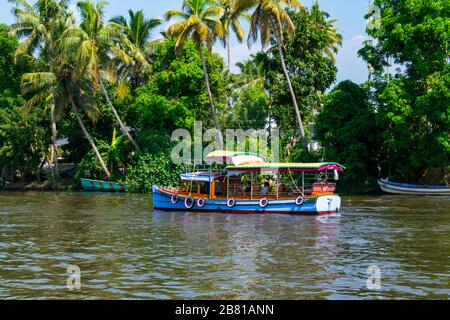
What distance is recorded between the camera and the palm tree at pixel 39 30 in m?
55.4

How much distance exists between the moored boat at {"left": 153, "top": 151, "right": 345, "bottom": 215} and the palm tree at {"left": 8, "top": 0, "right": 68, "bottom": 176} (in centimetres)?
2418

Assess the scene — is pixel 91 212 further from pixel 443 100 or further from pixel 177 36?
pixel 443 100

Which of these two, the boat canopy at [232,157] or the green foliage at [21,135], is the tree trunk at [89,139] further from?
the boat canopy at [232,157]

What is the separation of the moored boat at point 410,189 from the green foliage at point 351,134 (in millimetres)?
1477

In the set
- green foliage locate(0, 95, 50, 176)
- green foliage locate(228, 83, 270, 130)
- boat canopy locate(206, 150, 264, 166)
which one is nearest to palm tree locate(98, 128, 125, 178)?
green foliage locate(0, 95, 50, 176)

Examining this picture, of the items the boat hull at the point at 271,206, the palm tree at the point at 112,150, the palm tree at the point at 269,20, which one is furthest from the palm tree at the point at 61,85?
the boat hull at the point at 271,206

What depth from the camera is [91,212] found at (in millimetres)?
34219

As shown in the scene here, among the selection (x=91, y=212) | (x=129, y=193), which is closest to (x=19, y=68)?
(x=129, y=193)

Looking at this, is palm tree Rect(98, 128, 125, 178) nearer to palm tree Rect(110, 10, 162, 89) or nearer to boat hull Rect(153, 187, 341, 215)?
palm tree Rect(110, 10, 162, 89)

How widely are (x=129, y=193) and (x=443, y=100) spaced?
23323 mm

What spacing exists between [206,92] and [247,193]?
757 inches

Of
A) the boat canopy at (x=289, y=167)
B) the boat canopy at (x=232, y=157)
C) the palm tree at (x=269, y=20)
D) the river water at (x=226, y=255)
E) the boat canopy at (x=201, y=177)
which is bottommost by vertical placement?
the river water at (x=226, y=255)

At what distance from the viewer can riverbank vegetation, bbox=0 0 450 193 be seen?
44.2 metres

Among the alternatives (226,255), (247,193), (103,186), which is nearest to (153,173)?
(103,186)
